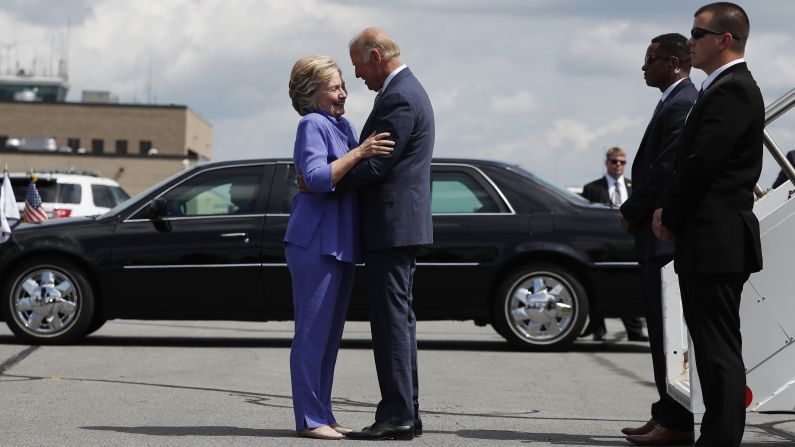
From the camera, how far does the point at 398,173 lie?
6555mm

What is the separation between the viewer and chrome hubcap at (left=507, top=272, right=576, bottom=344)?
12.2m

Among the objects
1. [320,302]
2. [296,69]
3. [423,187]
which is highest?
[296,69]

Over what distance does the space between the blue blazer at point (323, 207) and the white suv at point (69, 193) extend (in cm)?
1696

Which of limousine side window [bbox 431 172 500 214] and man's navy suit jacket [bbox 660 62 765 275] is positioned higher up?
limousine side window [bbox 431 172 500 214]

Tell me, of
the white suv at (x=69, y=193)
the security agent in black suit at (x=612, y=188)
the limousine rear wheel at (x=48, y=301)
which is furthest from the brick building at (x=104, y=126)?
the limousine rear wheel at (x=48, y=301)

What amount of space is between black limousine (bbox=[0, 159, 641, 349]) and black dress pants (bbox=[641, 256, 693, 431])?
5.41m

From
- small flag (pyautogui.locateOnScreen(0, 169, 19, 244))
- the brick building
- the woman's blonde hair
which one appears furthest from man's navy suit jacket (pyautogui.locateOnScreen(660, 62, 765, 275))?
the brick building

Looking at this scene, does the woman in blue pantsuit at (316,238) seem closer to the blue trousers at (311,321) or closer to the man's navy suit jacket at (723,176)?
the blue trousers at (311,321)

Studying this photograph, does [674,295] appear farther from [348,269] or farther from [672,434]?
[348,269]

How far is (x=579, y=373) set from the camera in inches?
422

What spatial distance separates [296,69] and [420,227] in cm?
93

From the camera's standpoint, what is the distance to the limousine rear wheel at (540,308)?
1222cm

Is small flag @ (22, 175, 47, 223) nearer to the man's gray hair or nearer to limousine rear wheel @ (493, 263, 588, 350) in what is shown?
limousine rear wheel @ (493, 263, 588, 350)

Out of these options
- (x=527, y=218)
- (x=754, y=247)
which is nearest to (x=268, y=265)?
(x=527, y=218)
